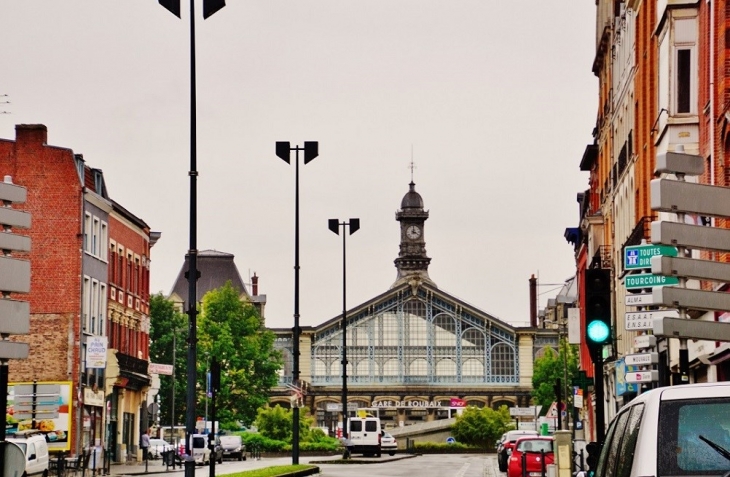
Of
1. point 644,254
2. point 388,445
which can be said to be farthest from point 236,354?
point 644,254

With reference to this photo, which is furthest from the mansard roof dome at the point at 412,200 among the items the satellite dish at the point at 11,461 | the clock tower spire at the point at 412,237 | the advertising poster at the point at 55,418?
the satellite dish at the point at 11,461

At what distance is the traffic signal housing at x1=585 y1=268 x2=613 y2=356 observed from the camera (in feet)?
59.6

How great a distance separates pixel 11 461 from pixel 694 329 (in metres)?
6.65

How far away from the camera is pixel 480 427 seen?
10506cm

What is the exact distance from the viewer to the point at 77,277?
64.5m

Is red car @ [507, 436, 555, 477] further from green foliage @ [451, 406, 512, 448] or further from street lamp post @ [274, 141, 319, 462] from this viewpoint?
green foliage @ [451, 406, 512, 448]

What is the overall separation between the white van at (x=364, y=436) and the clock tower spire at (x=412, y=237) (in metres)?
73.0

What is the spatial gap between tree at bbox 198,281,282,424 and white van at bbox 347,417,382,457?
67.3ft

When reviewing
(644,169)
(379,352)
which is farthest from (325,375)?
(644,169)

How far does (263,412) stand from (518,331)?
4842 centimetres

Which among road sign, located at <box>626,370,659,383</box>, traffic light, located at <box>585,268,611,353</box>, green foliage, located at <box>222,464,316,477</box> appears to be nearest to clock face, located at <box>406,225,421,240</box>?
green foliage, located at <box>222,464,316,477</box>

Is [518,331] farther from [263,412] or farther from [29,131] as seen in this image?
[29,131]

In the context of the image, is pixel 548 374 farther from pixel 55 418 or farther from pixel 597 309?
pixel 597 309

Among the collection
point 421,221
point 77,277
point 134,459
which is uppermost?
point 421,221
